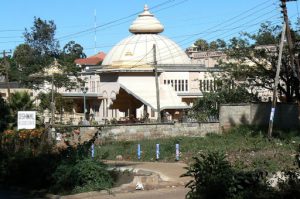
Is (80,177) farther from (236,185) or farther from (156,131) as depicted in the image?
(156,131)

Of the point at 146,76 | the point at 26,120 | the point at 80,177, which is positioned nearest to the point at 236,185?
the point at 80,177

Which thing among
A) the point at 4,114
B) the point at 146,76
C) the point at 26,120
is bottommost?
the point at 26,120

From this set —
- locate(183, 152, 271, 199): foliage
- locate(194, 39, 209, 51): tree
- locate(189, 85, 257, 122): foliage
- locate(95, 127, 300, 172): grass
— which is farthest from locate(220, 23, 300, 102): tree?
locate(194, 39, 209, 51): tree

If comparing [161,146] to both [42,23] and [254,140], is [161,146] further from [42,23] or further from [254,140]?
[42,23]

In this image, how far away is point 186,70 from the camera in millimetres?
82625

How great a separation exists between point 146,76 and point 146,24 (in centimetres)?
1649

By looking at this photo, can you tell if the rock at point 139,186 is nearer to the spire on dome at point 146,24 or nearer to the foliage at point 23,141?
the foliage at point 23,141

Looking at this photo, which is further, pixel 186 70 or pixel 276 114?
pixel 186 70

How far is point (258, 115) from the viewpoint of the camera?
44062 mm

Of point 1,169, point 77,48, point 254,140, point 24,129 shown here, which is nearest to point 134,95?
point 254,140

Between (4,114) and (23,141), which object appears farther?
(4,114)

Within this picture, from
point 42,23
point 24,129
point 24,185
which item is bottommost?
point 24,185

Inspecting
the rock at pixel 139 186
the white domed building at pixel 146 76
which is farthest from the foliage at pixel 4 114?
the white domed building at pixel 146 76

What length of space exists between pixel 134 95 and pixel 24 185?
4932 cm
